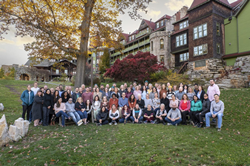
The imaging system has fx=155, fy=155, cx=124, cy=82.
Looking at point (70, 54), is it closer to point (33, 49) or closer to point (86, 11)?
point (33, 49)

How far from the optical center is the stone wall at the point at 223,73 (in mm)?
16562

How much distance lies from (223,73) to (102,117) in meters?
18.0

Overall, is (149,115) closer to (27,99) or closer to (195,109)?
(195,109)

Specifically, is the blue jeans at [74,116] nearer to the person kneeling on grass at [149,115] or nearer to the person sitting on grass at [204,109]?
the person kneeling on grass at [149,115]

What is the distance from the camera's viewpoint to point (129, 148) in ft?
16.2

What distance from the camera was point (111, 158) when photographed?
4.30m

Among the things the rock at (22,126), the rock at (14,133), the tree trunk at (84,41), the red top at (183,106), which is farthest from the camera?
the tree trunk at (84,41)

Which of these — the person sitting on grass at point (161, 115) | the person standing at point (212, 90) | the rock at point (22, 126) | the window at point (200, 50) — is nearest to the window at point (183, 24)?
the window at point (200, 50)

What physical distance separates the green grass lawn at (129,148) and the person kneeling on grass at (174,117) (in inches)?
61.3

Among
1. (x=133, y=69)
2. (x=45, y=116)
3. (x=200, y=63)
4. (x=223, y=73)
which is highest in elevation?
(x=200, y=63)

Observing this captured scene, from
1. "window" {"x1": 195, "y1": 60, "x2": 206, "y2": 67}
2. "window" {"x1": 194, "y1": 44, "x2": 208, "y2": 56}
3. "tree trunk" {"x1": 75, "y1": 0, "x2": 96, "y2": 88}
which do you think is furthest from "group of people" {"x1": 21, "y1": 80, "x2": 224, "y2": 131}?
"window" {"x1": 194, "y1": 44, "x2": 208, "y2": 56}

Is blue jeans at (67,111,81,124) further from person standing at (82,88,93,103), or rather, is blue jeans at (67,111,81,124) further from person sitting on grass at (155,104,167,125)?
person sitting on grass at (155,104,167,125)

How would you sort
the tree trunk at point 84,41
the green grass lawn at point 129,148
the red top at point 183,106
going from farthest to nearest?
the tree trunk at point 84,41 → the red top at point 183,106 → the green grass lawn at point 129,148

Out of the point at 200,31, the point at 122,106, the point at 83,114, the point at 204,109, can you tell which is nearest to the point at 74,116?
the point at 83,114
